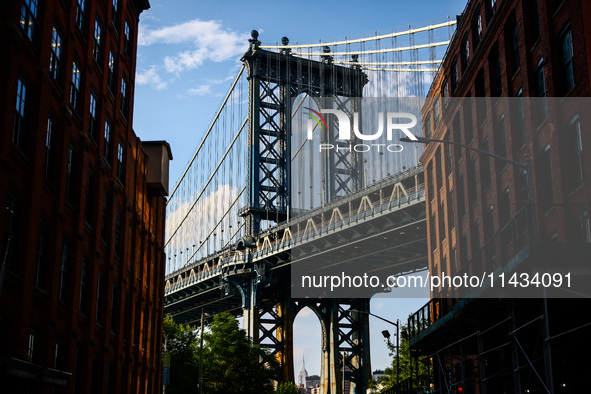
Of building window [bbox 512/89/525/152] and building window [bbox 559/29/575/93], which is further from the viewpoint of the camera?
building window [bbox 512/89/525/152]

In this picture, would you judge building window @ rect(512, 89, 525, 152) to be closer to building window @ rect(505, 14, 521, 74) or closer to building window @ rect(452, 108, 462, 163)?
building window @ rect(505, 14, 521, 74)

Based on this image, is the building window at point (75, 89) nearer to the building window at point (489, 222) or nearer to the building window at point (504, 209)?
the building window at point (504, 209)

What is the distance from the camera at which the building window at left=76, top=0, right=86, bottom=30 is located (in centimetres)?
3144

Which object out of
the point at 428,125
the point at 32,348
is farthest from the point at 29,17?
the point at 428,125

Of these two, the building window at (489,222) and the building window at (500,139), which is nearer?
the building window at (500,139)

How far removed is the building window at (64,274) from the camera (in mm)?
28422

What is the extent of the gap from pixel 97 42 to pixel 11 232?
13.9m

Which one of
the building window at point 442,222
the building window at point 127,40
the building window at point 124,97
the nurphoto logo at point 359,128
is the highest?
the nurphoto logo at point 359,128

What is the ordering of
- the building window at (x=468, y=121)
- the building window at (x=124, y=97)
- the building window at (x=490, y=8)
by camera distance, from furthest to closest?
the building window at (x=468, y=121) < the building window at (x=124, y=97) < the building window at (x=490, y=8)

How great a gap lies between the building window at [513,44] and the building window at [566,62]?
5.92m

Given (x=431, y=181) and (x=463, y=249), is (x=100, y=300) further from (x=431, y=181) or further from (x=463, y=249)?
(x=431, y=181)

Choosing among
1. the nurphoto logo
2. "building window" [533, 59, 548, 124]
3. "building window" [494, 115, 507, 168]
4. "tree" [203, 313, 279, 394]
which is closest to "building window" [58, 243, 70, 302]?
"building window" [533, 59, 548, 124]

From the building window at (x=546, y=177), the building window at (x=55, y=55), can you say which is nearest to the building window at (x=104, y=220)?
the building window at (x=55, y=55)

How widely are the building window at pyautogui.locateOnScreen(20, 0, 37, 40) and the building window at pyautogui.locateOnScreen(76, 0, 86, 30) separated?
5.55 meters
